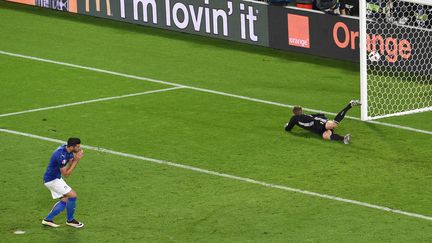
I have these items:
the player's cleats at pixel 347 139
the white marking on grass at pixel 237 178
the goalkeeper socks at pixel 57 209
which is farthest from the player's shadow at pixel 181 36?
the goalkeeper socks at pixel 57 209

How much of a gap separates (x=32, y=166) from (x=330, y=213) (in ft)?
20.3

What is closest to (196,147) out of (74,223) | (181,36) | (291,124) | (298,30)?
(291,124)

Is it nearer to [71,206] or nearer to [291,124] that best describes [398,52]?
[291,124]

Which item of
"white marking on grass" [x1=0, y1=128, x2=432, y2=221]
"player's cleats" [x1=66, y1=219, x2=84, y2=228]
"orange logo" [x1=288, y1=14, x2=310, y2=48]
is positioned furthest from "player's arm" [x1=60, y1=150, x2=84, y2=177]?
"orange logo" [x1=288, y1=14, x2=310, y2=48]

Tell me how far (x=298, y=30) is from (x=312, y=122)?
26.3 ft

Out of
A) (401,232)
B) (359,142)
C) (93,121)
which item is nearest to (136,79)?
(93,121)

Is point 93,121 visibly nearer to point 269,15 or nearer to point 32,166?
point 32,166

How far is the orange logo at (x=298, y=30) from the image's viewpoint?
3209 centimetres

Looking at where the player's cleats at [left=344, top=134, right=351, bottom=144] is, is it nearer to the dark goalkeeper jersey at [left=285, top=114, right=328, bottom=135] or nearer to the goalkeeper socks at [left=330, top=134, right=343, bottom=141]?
the goalkeeper socks at [left=330, top=134, right=343, bottom=141]

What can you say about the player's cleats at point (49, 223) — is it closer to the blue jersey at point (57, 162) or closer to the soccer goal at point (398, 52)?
the blue jersey at point (57, 162)

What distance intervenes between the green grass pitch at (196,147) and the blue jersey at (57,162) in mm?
904

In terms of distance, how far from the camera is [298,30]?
32375mm

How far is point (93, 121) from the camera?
26203 millimetres

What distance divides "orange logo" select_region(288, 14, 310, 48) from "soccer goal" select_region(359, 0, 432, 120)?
3.24 metres
